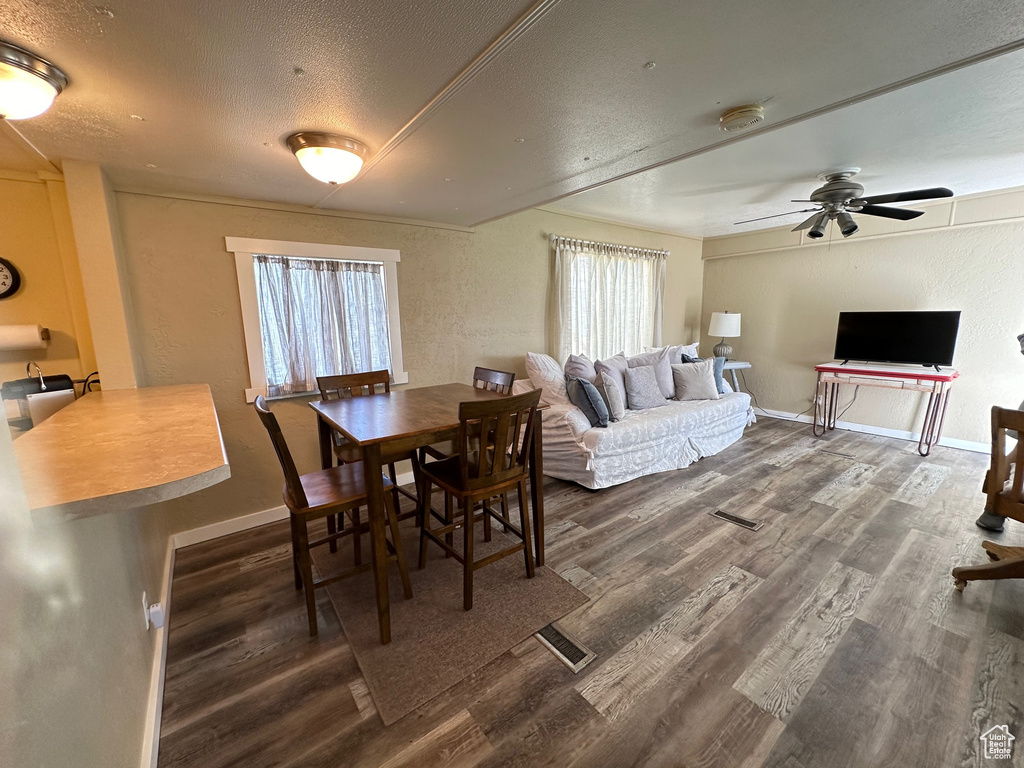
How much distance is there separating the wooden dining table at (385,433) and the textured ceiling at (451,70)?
1312 mm

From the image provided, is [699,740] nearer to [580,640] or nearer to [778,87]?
[580,640]

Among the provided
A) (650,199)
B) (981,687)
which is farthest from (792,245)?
(981,687)

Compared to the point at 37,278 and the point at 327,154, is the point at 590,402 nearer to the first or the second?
the point at 327,154

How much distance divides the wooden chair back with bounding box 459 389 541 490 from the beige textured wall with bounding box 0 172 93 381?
7.34 feet

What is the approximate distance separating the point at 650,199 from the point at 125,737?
430cm

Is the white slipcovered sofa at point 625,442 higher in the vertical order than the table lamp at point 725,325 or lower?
lower

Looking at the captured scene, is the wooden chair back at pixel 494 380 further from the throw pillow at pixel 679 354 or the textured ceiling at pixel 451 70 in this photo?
the throw pillow at pixel 679 354

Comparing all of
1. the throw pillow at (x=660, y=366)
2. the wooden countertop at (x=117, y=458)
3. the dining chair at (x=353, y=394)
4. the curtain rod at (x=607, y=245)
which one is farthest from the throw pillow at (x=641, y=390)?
the wooden countertop at (x=117, y=458)

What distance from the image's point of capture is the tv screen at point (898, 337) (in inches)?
154

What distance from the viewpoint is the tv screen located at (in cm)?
391

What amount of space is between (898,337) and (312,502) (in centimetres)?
564

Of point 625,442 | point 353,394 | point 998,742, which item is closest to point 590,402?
point 625,442

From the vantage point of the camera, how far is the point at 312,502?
177cm

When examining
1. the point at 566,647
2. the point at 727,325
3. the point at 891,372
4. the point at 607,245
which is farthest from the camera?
the point at 727,325
